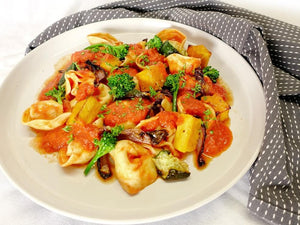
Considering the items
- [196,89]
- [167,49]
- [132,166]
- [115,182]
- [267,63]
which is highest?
[267,63]

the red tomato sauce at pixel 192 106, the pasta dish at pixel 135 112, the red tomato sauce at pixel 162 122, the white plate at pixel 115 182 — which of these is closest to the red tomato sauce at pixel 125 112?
the pasta dish at pixel 135 112

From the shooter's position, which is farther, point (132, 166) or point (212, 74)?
point (212, 74)

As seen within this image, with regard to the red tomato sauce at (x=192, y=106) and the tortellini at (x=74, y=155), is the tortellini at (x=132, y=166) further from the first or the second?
the red tomato sauce at (x=192, y=106)

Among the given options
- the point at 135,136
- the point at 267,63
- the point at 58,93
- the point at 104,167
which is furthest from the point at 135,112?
the point at 267,63

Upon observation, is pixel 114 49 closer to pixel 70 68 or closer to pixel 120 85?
pixel 70 68

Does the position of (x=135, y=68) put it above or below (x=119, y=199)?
above

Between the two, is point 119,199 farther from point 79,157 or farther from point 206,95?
point 206,95

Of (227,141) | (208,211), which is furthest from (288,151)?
(208,211)
